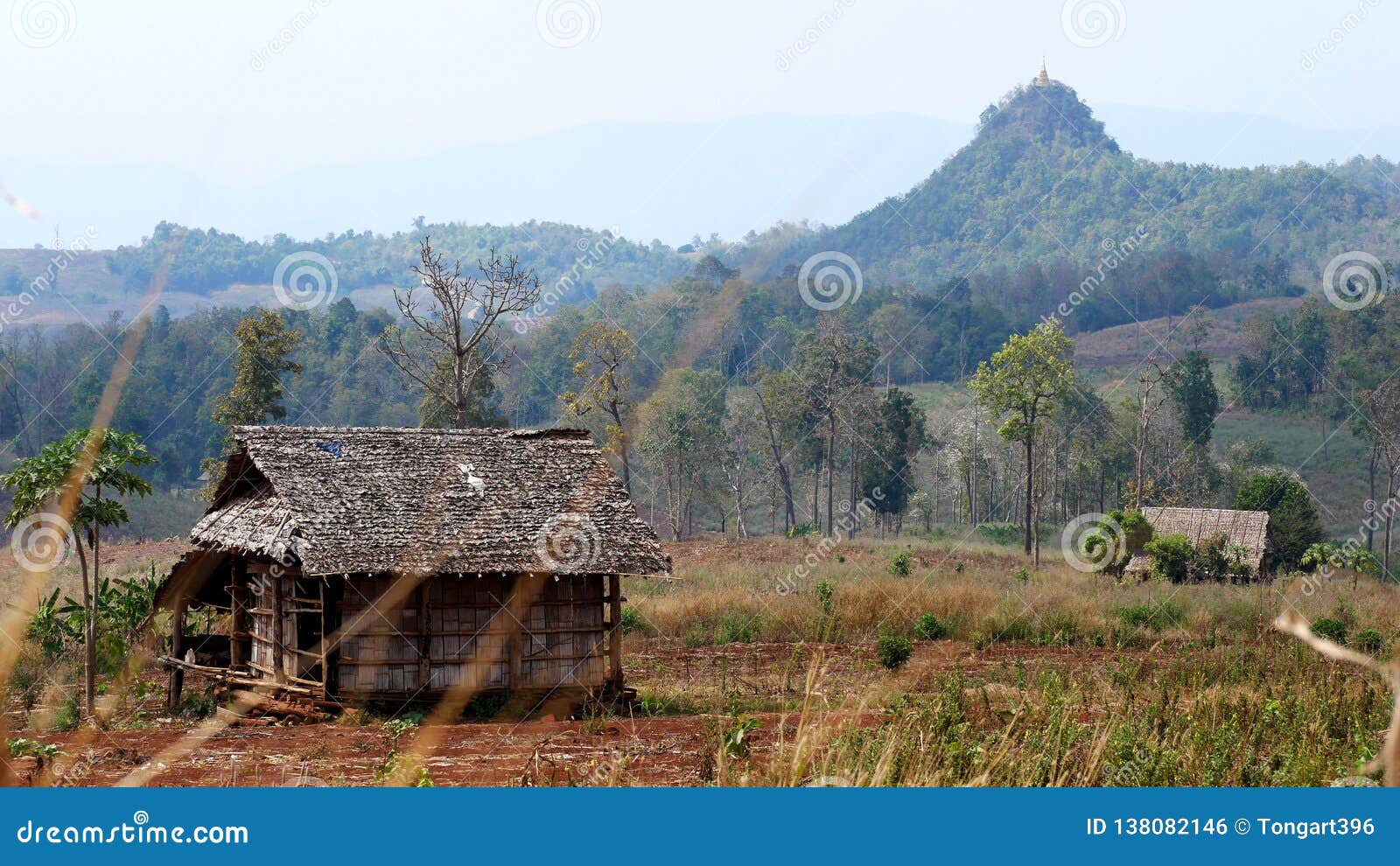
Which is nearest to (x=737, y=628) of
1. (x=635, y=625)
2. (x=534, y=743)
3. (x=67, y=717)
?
(x=635, y=625)

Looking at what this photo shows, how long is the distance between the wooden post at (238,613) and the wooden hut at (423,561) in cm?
4

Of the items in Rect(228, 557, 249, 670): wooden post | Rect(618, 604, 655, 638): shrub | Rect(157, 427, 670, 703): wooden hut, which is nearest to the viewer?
Rect(157, 427, 670, 703): wooden hut

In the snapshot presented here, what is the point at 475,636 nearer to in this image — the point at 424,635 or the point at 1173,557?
the point at 424,635

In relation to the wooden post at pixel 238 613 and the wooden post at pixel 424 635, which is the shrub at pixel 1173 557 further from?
the wooden post at pixel 238 613

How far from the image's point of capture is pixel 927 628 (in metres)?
25.2

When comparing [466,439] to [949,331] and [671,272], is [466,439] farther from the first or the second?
[671,272]

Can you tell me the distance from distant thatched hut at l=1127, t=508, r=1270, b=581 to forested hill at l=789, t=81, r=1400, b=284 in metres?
89.6

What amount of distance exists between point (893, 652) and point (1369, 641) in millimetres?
8546

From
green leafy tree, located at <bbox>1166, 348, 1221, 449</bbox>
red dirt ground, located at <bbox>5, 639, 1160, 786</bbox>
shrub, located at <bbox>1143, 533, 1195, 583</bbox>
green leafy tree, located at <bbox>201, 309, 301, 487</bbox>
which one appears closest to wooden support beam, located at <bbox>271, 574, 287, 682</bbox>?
red dirt ground, located at <bbox>5, 639, 1160, 786</bbox>

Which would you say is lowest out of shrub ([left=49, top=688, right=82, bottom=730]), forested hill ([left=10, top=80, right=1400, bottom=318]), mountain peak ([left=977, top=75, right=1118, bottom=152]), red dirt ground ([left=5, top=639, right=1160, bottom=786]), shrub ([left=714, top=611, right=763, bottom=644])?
shrub ([left=714, top=611, right=763, bottom=644])

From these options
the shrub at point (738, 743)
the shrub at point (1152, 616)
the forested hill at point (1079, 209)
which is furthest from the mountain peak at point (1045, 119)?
the shrub at point (738, 743)

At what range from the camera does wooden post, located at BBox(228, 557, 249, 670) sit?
61.2 feet

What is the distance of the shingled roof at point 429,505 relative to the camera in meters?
16.4

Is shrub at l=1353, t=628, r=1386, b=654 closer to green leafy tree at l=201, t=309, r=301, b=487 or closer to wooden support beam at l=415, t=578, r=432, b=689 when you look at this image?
wooden support beam at l=415, t=578, r=432, b=689
